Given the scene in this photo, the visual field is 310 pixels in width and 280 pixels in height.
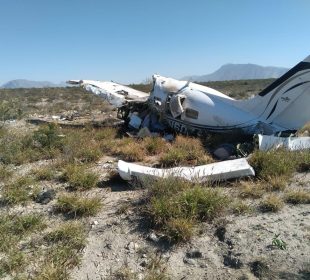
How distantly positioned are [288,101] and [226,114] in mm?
1769

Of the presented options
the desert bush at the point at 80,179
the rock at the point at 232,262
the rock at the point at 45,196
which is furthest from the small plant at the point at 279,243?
the rock at the point at 45,196

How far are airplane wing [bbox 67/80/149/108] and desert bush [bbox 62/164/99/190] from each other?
692 centimetres

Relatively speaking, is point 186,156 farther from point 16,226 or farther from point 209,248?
point 16,226

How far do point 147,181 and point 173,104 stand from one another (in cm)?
577

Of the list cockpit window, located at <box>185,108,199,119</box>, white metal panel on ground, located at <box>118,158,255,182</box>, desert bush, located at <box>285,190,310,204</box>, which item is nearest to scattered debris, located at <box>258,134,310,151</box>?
white metal panel on ground, located at <box>118,158,255,182</box>

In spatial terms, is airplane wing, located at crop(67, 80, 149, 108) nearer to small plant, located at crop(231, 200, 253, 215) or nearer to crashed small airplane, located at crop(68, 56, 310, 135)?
crashed small airplane, located at crop(68, 56, 310, 135)

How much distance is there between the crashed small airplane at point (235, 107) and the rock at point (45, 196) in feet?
19.5

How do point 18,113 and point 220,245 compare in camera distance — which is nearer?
point 220,245

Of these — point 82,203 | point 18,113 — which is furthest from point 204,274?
point 18,113

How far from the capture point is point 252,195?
255 inches

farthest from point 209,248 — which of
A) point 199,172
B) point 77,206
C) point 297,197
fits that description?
point 199,172

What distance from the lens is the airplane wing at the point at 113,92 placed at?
1474cm

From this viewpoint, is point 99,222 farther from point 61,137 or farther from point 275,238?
point 61,137

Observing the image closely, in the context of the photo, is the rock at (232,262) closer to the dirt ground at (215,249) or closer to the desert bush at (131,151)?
the dirt ground at (215,249)
